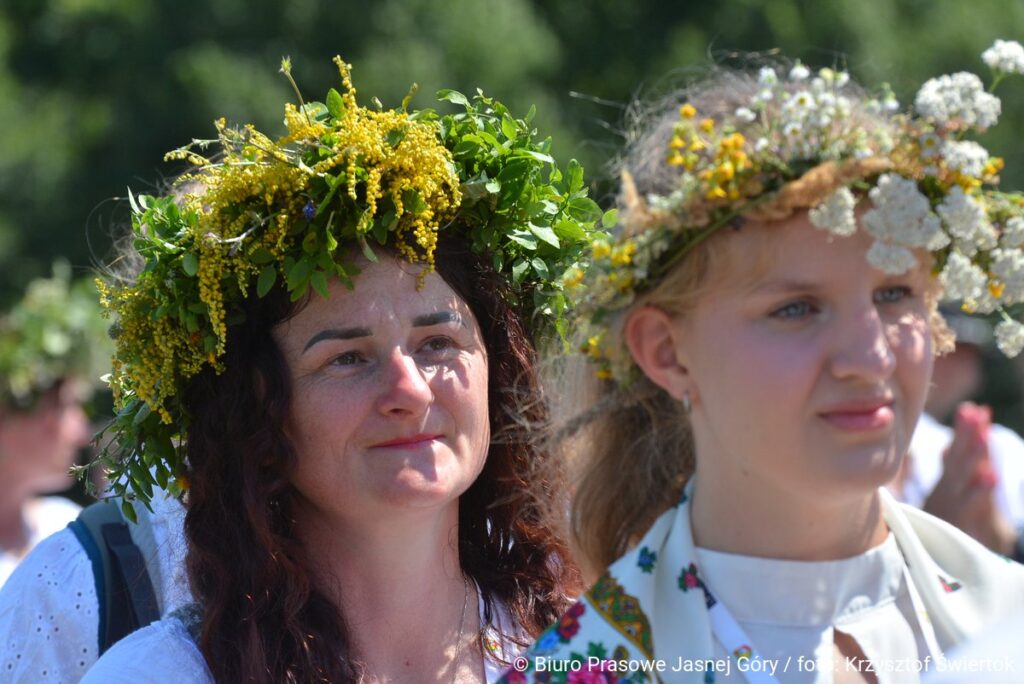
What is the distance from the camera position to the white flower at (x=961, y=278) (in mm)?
2221

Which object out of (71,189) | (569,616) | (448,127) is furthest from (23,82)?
(569,616)

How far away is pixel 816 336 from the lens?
7.10 feet

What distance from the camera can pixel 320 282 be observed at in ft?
9.48

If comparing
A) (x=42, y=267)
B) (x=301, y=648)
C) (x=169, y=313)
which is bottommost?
(x=301, y=648)

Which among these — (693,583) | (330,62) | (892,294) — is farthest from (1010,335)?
(330,62)

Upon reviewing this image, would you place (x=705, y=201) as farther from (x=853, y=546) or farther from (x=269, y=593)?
(x=269, y=593)

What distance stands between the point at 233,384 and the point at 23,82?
10192mm

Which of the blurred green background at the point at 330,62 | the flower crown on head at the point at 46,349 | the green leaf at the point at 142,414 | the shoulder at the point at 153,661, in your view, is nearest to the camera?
the shoulder at the point at 153,661

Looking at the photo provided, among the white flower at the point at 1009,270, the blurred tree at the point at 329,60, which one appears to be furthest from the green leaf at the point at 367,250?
the blurred tree at the point at 329,60

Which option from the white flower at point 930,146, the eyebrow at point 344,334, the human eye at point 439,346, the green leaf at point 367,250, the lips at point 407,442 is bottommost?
the lips at point 407,442

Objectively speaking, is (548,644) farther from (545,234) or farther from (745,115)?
(545,234)

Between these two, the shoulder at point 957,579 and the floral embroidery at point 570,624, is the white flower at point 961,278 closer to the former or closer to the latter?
the shoulder at point 957,579

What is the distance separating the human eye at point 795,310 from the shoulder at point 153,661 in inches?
55.5

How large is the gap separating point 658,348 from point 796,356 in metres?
0.31
